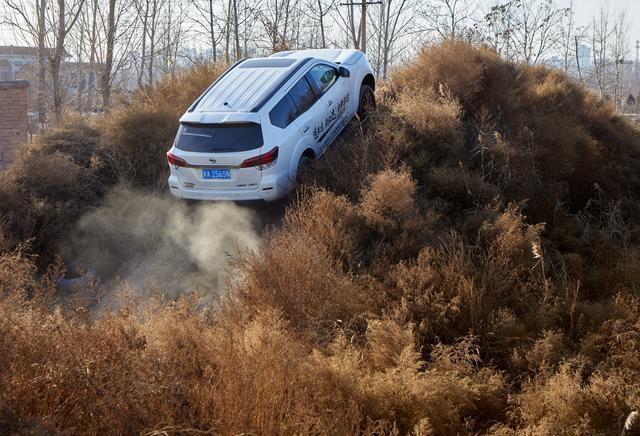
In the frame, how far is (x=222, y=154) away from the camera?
902cm

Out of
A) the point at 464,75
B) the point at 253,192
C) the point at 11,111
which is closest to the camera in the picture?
the point at 253,192

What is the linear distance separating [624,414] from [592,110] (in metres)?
8.87

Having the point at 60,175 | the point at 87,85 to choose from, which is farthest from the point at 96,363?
the point at 87,85

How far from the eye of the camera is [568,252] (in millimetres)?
8961

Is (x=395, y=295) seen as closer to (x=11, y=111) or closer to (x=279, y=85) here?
(x=279, y=85)

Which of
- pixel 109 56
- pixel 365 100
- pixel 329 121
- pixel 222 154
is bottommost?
pixel 222 154

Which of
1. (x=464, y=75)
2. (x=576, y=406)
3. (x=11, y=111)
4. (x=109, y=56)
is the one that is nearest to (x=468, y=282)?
(x=576, y=406)

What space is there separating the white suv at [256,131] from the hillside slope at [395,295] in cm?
52

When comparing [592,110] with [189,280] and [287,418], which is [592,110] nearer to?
[189,280]

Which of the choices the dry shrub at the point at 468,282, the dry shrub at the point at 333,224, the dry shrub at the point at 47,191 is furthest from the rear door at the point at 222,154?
the dry shrub at the point at 468,282

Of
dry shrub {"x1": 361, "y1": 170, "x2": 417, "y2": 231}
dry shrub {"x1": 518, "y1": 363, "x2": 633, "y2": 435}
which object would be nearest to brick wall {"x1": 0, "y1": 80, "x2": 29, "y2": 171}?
dry shrub {"x1": 361, "y1": 170, "x2": 417, "y2": 231}

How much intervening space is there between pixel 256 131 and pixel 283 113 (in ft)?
2.11

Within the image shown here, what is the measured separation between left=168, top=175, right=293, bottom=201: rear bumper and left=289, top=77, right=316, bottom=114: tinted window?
1.29 metres

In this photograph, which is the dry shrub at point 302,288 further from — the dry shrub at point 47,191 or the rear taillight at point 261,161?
the dry shrub at point 47,191
